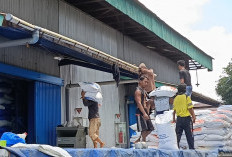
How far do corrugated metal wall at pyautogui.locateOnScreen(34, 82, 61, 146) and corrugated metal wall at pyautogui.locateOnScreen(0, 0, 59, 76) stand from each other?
436mm

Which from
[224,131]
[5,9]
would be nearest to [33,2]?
[5,9]

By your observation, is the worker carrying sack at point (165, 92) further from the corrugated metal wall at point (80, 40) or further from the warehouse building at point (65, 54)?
the corrugated metal wall at point (80, 40)

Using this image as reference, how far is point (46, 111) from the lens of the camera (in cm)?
857

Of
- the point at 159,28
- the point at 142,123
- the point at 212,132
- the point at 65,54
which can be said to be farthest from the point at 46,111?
the point at 159,28


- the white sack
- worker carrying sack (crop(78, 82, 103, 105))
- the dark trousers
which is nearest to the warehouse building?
worker carrying sack (crop(78, 82, 103, 105))

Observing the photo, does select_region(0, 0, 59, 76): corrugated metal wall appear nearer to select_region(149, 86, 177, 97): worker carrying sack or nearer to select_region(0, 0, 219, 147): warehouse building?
select_region(0, 0, 219, 147): warehouse building

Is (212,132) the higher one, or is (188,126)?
(188,126)

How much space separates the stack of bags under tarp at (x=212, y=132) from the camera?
726 centimetres

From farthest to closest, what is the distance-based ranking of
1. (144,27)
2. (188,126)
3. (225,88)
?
(225,88) < (144,27) < (188,126)

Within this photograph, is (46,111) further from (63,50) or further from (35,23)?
(35,23)

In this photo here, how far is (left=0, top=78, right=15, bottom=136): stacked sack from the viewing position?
786cm

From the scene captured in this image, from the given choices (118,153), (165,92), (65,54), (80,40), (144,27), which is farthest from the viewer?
(144,27)

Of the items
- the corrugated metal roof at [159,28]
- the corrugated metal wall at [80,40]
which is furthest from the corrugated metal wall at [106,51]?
the corrugated metal roof at [159,28]

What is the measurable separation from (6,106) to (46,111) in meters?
0.96
